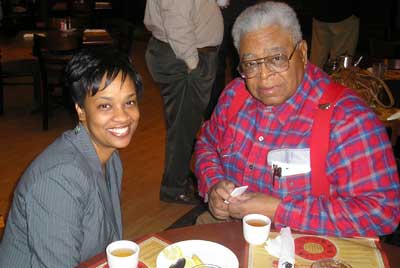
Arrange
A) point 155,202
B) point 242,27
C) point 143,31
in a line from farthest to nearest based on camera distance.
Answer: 1. point 143,31
2. point 155,202
3. point 242,27

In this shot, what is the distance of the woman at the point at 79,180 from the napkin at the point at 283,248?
542mm

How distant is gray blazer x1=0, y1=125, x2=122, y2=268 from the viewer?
128cm

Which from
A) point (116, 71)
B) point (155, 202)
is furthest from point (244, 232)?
point (155, 202)

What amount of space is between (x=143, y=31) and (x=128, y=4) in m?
Result: 0.88

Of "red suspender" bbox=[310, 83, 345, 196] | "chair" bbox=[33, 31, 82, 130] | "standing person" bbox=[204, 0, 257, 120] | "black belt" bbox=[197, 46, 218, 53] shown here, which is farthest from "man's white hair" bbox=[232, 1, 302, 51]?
"chair" bbox=[33, 31, 82, 130]

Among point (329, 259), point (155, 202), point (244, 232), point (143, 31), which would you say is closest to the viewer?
point (329, 259)

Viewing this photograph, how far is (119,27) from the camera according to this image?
4.82 meters

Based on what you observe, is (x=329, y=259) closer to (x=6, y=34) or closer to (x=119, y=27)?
(x=119, y=27)

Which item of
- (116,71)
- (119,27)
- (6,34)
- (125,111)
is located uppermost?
(116,71)

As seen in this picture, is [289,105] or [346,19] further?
[346,19]

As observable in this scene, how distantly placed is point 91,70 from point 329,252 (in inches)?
35.7

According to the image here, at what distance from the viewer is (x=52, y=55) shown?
4.45 metres

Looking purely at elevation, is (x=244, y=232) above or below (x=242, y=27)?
below

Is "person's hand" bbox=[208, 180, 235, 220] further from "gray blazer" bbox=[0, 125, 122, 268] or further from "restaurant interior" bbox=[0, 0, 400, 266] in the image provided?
"restaurant interior" bbox=[0, 0, 400, 266]
